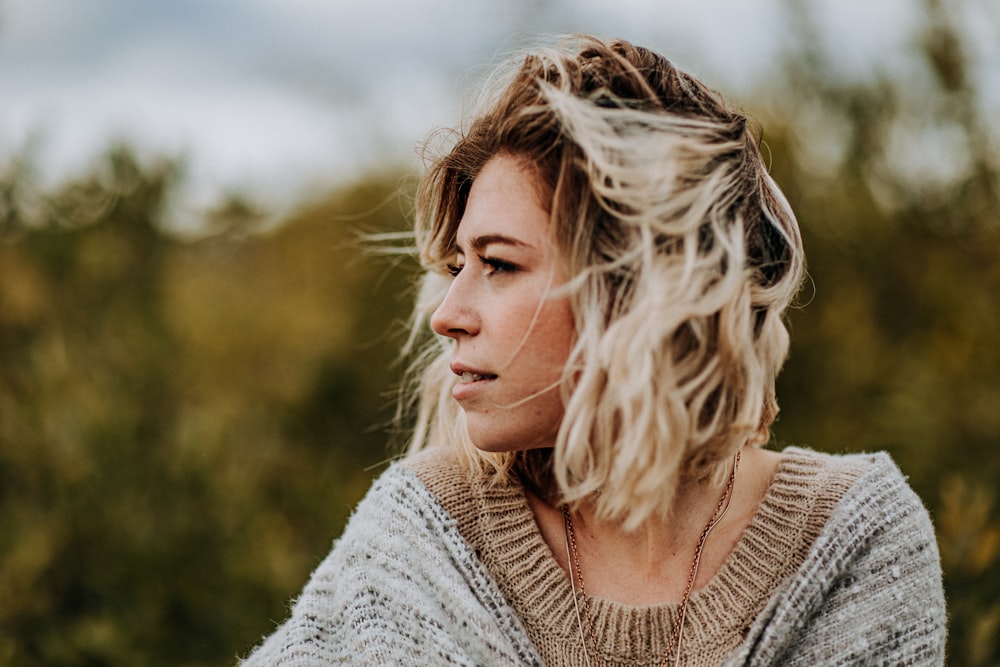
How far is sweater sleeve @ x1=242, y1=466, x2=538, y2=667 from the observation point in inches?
70.0

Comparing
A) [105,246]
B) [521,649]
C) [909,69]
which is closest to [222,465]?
[105,246]

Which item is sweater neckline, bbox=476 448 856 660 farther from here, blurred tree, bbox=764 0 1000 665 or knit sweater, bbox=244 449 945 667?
blurred tree, bbox=764 0 1000 665

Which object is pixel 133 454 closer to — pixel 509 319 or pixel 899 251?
pixel 509 319

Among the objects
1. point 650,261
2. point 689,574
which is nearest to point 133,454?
point 689,574

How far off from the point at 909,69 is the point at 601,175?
2.93 metres

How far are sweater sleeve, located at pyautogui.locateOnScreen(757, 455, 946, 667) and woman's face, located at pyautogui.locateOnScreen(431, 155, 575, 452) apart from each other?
51 cm

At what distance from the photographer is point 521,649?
1809 millimetres

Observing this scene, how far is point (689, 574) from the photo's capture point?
1.88 meters

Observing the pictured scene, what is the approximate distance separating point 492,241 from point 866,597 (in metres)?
0.86

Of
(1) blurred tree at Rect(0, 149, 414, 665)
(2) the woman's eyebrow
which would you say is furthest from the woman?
(1) blurred tree at Rect(0, 149, 414, 665)

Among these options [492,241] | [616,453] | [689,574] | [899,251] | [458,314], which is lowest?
[899,251]

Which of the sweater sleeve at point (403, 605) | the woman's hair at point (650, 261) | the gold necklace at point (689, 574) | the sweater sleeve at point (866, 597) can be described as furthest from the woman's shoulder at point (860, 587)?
the sweater sleeve at point (403, 605)

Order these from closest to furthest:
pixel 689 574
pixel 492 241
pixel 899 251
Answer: pixel 492 241
pixel 689 574
pixel 899 251

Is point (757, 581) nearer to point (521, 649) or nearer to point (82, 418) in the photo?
point (521, 649)
